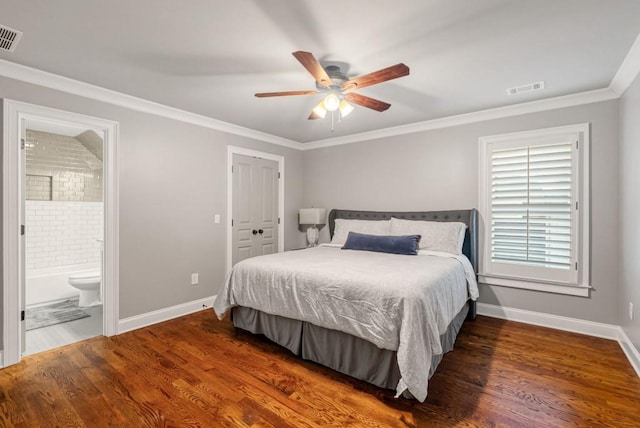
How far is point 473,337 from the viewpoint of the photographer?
303cm

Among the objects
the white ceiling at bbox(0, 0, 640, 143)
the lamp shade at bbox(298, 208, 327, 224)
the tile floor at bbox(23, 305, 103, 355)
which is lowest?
the tile floor at bbox(23, 305, 103, 355)

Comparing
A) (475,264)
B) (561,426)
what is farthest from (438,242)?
(561,426)

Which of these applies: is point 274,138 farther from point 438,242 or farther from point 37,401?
point 37,401

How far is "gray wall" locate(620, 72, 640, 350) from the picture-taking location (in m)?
2.42

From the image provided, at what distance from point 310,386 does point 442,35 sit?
261 centimetres

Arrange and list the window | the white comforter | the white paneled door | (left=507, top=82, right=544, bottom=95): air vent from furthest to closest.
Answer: the white paneled door
the window
(left=507, top=82, right=544, bottom=95): air vent
the white comforter

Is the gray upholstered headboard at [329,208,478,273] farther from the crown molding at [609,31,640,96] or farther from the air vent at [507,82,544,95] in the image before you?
the crown molding at [609,31,640,96]

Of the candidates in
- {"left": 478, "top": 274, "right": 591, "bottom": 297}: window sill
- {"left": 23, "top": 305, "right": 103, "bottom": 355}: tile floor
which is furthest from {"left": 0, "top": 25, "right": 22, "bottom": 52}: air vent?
{"left": 478, "top": 274, "right": 591, "bottom": 297}: window sill

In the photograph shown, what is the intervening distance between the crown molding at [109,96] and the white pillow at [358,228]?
185cm

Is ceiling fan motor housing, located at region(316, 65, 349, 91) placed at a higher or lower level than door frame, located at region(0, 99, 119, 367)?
higher

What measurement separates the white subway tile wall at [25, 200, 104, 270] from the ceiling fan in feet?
Answer: 13.1

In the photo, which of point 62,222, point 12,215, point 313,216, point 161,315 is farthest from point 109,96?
point 313,216

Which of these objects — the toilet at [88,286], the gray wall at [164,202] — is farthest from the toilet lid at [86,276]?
the gray wall at [164,202]

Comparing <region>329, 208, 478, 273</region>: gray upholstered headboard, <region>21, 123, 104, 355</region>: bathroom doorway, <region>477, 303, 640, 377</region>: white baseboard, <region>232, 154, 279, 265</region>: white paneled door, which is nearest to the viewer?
<region>477, 303, 640, 377</region>: white baseboard
